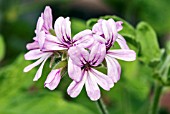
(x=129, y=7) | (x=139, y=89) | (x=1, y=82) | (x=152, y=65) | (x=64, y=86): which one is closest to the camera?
(x=152, y=65)

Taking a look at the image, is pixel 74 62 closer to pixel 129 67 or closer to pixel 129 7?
pixel 129 67

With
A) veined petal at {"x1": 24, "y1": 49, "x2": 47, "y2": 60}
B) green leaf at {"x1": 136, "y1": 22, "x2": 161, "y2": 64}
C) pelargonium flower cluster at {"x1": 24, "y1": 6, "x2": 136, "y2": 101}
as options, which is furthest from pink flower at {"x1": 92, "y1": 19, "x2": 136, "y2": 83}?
green leaf at {"x1": 136, "y1": 22, "x2": 161, "y2": 64}

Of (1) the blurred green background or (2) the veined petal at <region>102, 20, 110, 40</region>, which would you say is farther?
(1) the blurred green background

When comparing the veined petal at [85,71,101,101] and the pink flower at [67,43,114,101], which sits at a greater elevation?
the pink flower at [67,43,114,101]

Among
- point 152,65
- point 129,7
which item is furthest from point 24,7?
point 152,65

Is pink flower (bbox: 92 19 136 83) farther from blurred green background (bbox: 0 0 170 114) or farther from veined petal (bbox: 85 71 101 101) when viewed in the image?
blurred green background (bbox: 0 0 170 114)

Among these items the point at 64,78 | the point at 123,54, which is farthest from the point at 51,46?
the point at 64,78

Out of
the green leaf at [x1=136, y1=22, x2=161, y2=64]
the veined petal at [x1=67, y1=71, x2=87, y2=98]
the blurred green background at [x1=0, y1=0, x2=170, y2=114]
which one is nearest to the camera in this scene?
the veined petal at [x1=67, y1=71, x2=87, y2=98]
